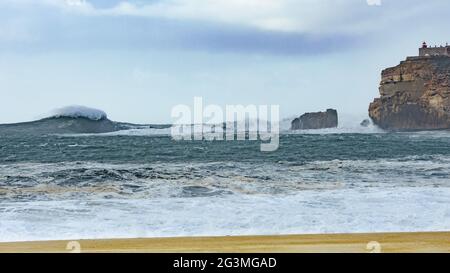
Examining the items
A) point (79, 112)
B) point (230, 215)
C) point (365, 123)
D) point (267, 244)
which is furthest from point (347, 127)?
point (267, 244)

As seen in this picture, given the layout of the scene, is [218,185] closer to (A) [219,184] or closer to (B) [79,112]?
(A) [219,184]

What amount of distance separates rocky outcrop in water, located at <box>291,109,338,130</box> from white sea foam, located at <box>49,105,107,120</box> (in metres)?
1.27

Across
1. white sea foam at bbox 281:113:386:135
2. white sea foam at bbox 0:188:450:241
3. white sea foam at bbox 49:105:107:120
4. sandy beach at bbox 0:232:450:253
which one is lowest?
white sea foam at bbox 0:188:450:241

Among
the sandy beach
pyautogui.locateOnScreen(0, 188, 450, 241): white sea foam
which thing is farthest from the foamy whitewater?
the sandy beach

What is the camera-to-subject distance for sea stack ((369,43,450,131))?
3547mm

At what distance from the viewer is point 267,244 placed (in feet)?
5.06

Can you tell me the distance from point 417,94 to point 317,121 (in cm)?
84

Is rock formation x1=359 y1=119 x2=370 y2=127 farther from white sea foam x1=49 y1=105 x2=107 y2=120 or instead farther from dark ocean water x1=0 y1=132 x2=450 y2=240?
white sea foam x1=49 y1=105 x2=107 y2=120

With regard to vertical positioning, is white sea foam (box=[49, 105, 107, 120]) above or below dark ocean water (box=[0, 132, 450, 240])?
above

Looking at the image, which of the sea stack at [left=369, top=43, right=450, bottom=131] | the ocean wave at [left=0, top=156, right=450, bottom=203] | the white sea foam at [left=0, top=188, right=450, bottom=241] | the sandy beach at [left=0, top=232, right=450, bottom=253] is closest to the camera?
the sandy beach at [left=0, top=232, right=450, bottom=253]

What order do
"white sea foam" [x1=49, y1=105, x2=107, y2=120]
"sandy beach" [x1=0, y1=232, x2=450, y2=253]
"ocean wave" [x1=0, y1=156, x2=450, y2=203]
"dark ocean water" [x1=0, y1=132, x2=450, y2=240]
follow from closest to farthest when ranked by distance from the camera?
"sandy beach" [x1=0, y1=232, x2=450, y2=253]
"dark ocean water" [x1=0, y1=132, x2=450, y2=240]
"ocean wave" [x1=0, y1=156, x2=450, y2=203]
"white sea foam" [x1=49, y1=105, x2=107, y2=120]

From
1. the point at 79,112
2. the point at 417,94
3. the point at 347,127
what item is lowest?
the point at 347,127

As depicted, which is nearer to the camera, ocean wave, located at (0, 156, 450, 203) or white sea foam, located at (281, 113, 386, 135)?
ocean wave, located at (0, 156, 450, 203)
